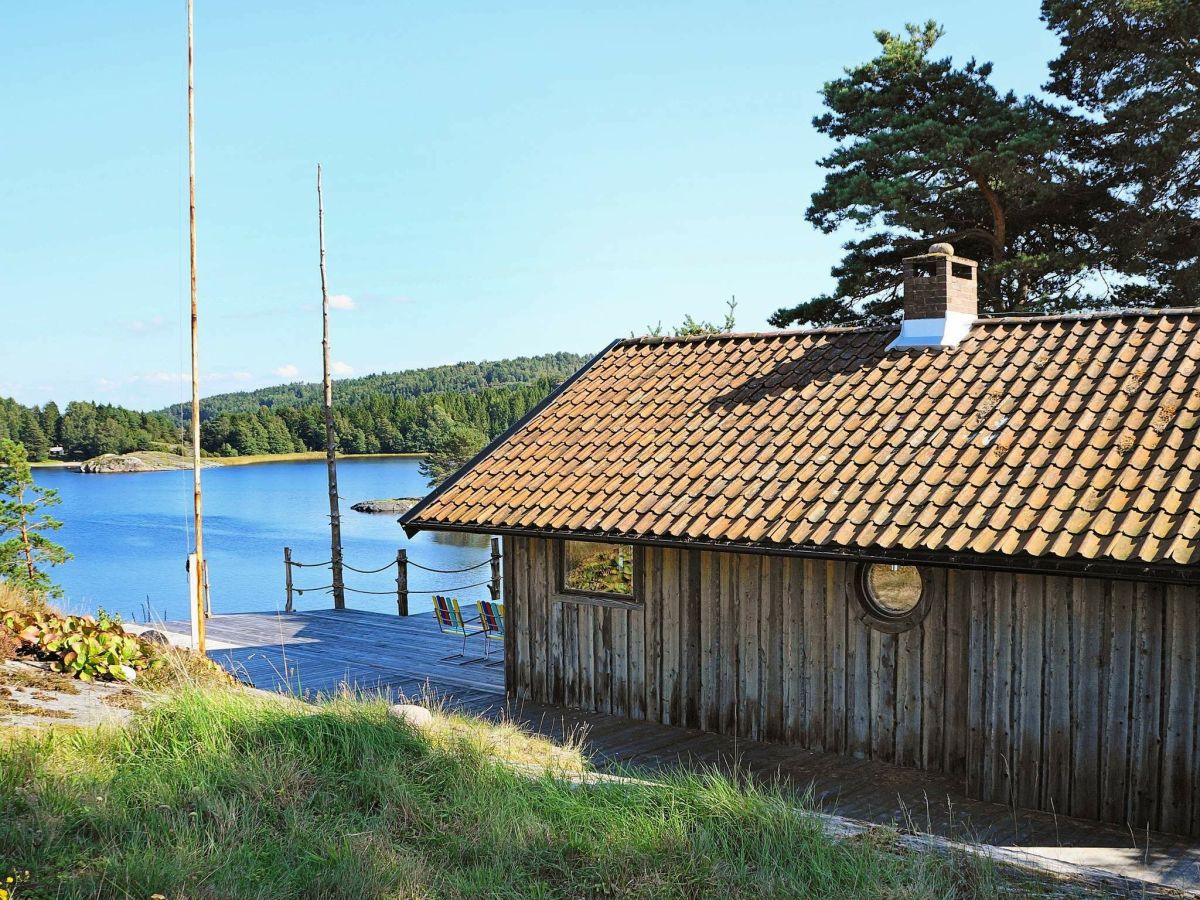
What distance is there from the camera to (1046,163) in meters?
21.5

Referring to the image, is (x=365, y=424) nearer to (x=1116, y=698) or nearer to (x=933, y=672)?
(x=933, y=672)

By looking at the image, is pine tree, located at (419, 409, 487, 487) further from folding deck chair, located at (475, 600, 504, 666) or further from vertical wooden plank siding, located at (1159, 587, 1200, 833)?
vertical wooden plank siding, located at (1159, 587, 1200, 833)

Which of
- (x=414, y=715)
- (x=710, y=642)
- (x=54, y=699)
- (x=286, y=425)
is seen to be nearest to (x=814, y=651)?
(x=710, y=642)

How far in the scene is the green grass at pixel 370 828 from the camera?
5.27 meters

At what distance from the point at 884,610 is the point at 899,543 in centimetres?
123

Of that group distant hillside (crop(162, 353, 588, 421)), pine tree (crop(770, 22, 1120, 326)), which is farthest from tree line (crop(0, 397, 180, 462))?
pine tree (crop(770, 22, 1120, 326))

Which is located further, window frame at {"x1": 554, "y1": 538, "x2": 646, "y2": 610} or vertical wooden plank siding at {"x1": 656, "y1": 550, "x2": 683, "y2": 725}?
window frame at {"x1": 554, "y1": 538, "x2": 646, "y2": 610}

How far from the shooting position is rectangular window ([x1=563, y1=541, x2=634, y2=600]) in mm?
11062

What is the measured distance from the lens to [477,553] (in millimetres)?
50375

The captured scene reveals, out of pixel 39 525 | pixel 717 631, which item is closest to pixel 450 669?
pixel 717 631

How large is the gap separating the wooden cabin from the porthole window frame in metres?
0.02

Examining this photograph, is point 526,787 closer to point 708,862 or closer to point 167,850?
point 708,862

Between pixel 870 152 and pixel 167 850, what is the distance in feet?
66.3

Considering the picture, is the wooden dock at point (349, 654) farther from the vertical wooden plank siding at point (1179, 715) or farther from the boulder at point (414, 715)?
the vertical wooden plank siding at point (1179, 715)
